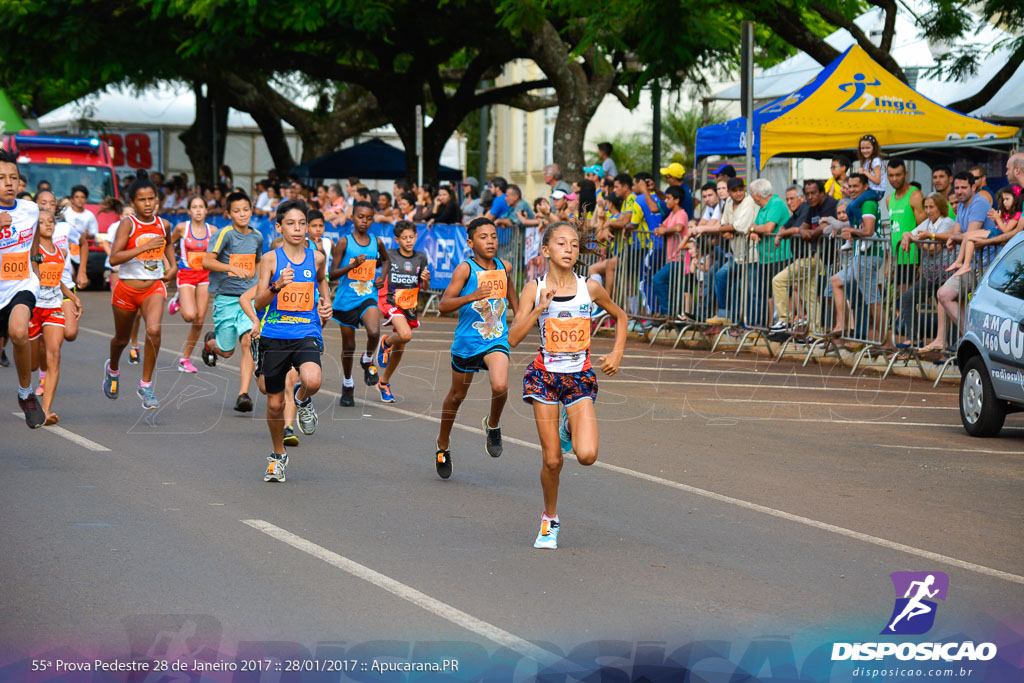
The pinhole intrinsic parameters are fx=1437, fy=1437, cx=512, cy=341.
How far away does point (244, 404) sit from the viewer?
12.1 m

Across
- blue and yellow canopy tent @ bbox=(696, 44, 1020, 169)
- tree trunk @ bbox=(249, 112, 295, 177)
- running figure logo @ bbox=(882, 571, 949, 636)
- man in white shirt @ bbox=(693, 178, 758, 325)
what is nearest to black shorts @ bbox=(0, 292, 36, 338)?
running figure logo @ bbox=(882, 571, 949, 636)

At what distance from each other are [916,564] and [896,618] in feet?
3.50

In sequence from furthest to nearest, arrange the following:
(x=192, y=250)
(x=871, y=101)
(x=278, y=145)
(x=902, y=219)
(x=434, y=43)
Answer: (x=278, y=145) → (x=434, y=43) → (x=871, y=101) → (x=902, y=219) → (x=192, y=250)

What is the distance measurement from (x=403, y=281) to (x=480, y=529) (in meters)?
5.81

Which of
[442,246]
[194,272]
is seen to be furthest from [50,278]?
[442,246]

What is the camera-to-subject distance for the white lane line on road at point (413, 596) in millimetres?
5508

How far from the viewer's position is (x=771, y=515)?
8234 millimetres

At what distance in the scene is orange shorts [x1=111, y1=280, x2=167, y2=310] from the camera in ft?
40.5

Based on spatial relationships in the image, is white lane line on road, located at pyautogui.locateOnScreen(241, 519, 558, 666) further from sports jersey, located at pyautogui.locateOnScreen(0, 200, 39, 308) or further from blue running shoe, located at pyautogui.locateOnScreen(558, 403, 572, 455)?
sports jersey, located at pyautogui.locateOnScreen(0, 200, 39, 308)

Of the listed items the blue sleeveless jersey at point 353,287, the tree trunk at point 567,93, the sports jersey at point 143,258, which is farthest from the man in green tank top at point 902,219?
the tree trunk at point 567,93

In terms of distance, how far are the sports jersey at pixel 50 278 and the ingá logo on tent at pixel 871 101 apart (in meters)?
10.6

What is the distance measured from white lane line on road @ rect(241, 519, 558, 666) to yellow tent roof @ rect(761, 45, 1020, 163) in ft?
39.9

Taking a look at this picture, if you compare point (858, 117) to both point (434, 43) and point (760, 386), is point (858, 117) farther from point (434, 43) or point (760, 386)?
point (434, 43)

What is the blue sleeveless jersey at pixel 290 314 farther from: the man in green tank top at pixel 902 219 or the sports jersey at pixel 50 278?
the man in green tank top at pixel 902 219
